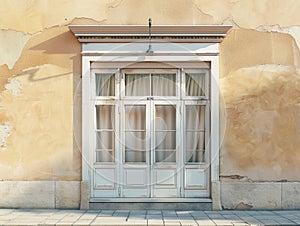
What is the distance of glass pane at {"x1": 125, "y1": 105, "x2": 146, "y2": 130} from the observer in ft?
29.5

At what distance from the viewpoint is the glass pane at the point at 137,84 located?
902cm

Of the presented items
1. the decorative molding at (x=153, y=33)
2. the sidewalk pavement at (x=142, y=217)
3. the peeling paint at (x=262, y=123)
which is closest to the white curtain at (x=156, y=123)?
the peeling paint at (x=262, y=123)

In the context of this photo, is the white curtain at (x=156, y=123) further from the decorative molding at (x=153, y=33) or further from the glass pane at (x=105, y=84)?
the decorative molding at (x=153, y=33)

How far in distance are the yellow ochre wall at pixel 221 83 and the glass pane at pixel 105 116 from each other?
0.40 meters

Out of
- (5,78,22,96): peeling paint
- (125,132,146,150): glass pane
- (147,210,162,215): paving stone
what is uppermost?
(5,78,22,96): peeling paint

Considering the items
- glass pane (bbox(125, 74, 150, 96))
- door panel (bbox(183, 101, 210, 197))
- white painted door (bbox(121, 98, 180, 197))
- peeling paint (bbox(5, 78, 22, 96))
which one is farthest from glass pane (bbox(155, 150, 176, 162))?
peeling paint (bbox(5, 78, 22, 96))

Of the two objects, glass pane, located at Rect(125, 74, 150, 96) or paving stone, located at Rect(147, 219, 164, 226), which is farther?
glass pane, located at Rect(125, 74, 150, 96)

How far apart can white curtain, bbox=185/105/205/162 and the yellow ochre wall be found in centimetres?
44

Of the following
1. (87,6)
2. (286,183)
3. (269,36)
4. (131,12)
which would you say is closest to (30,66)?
(87,6)

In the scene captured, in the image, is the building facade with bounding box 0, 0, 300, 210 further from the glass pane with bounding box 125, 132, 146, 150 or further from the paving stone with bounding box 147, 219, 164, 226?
the paving stone with bounding box 147, 219, 164, 226

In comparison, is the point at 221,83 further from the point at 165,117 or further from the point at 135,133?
the point at 135,133

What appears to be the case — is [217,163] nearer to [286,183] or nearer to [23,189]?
[286,183]

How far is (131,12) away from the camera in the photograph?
888 centimetres

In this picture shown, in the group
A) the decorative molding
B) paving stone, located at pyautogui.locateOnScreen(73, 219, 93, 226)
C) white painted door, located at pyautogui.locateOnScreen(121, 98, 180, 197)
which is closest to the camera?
paving stone, located at pyautogui.locateOnScreen(73, 219, 93, 226)
